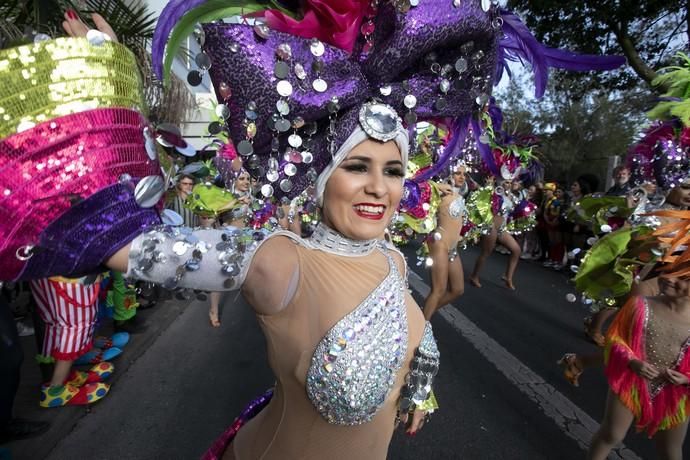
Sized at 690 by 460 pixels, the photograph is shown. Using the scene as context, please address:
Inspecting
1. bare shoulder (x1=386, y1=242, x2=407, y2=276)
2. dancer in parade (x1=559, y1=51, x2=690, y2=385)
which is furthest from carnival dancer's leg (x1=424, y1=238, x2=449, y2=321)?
bare shoulder (x1=386, y1=242, x2=407, y2=276)

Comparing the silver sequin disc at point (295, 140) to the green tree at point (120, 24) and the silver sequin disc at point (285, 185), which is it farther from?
the green tree at point (120, 24)

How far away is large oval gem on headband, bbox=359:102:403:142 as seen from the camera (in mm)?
1271

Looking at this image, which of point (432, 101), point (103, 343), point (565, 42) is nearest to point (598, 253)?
point (432, 101)

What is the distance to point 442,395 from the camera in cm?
342

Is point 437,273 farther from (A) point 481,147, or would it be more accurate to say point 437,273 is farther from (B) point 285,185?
(B) point 285,185

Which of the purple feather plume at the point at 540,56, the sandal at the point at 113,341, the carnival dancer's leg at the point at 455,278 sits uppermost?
the purple feather plume at the point at 540,56

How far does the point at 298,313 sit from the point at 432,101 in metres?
0.84

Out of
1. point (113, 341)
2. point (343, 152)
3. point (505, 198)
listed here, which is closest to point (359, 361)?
point (343, 152)

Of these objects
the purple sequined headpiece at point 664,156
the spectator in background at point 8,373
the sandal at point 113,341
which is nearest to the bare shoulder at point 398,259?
the purple sequined headpiece at point 664,156

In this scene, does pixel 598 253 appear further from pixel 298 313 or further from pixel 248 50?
pixel 248 50

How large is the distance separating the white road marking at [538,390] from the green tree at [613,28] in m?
5.98

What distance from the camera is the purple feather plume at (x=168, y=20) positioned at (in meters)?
1.16

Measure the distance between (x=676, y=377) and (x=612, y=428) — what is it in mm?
430

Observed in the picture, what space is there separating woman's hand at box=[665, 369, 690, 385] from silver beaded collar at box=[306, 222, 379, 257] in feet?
6.07
